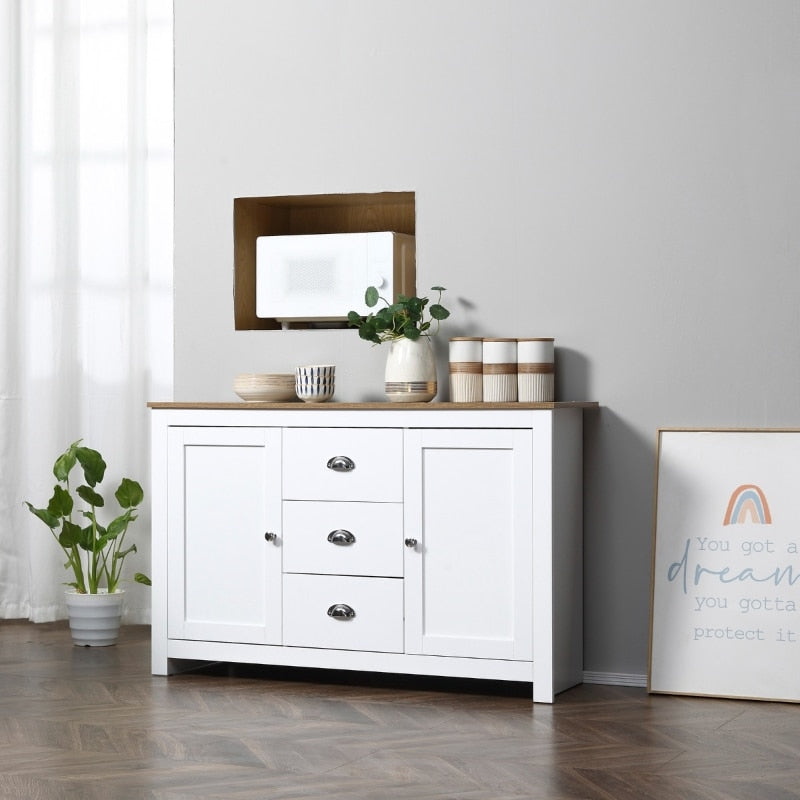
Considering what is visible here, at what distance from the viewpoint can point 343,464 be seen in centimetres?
408

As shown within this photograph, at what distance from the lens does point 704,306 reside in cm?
411

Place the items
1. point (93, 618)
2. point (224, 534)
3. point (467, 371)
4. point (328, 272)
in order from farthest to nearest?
point (93, 618) → point (328, 272) → point (224, 534) → point (467, 371)

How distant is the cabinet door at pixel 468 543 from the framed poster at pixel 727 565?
494 mm

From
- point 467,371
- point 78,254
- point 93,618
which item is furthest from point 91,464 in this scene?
point 467,371

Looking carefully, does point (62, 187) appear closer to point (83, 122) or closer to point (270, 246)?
point (83, 122)

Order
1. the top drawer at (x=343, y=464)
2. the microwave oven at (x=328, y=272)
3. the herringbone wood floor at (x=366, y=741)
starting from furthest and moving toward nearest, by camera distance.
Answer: the microwave oven at (x=328, y=272)
the top drawer at (x=343, y=464)
the herringbone wood floor at (x=366, y=741)

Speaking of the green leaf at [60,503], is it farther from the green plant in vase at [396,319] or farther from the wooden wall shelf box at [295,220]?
the green plant in vase at [396,319]

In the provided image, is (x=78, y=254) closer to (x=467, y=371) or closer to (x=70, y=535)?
(x=70, y=535)

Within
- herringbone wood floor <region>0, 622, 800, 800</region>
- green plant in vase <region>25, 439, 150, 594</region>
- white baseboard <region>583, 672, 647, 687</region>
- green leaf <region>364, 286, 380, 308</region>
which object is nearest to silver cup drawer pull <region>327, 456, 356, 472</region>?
green leaf <region>364, 286, 380, 308</region>

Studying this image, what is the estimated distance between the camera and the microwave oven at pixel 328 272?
4.43 meters

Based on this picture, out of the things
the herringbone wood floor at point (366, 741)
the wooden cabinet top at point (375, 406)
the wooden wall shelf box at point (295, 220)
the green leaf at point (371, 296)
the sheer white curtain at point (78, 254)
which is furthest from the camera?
the sheer white curtain at point (78, 254)

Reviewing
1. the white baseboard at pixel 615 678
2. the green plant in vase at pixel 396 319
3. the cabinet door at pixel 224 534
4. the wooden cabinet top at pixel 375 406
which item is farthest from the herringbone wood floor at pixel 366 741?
the green plant in vase at pixel 396 319

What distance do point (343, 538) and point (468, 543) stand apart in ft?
1.30

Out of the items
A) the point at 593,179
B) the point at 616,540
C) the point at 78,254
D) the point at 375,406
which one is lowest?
the point at 616,540
